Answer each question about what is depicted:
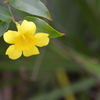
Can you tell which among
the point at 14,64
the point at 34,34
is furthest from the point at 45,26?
the point at 14,64

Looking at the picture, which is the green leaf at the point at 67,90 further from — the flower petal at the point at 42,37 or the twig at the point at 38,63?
the flower petal at the point at 42,37

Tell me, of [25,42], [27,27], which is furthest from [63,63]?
[27,27]

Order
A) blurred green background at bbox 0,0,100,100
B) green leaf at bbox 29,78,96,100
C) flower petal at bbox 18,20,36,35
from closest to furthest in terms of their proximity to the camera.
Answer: flower petal at bbox 18,20,36,35 → blurred green background at bbox 0,0,100,100 → green leaf at bbox 29,78,96,100

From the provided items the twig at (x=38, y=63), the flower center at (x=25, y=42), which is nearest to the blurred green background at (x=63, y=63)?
the twig at (x=38, y=63)

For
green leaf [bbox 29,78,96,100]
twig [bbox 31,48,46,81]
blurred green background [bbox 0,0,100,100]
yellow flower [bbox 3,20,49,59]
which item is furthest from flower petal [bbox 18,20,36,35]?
green leaf [bbox 29,78,96,100]

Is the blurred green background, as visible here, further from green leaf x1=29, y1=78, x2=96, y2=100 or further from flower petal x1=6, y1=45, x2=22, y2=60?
flower petal x1=6, y1=45, x2=22, y2=60

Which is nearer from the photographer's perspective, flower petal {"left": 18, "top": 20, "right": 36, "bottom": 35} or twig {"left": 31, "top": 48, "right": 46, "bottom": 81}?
flower petal {"left": 18, "top": 20, "right": 36, "bottom": 35}

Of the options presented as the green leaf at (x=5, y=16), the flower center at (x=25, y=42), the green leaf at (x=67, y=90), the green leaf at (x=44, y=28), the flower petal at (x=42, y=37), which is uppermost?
the green leaf at (x=5, y=16)

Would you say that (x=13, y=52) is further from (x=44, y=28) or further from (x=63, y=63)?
(x=63, y=63)
